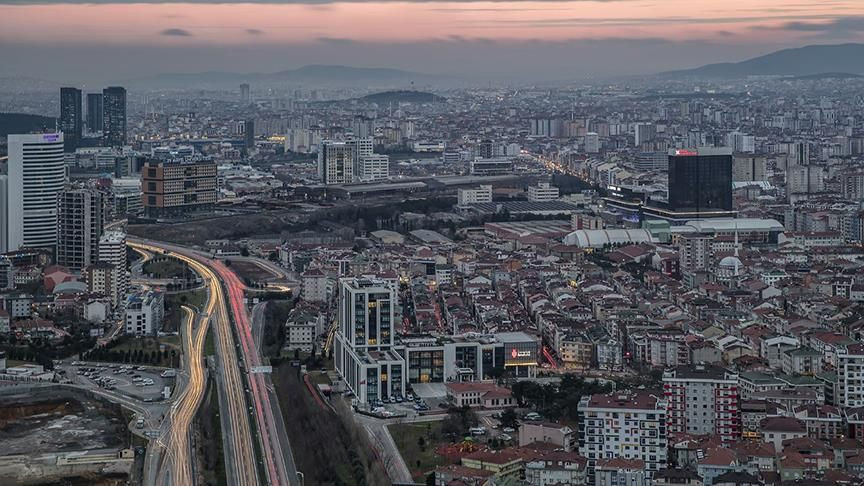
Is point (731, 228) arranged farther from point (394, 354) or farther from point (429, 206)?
point (394, 354)

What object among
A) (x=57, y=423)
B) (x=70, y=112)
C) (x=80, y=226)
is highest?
(x=70, y=112)

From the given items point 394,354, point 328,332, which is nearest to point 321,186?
point 328,332

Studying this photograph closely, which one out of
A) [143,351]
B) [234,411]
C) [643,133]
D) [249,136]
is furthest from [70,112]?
[234,411]

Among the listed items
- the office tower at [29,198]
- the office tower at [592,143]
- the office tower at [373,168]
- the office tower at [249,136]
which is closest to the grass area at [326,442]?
the office tower at [29,198]

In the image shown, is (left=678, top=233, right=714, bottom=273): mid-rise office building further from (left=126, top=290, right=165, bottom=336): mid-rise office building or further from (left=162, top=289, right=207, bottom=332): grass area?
(left=126, top=290, right=165, bottom=336): mid-rise office building

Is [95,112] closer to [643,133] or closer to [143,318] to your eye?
[643,133]

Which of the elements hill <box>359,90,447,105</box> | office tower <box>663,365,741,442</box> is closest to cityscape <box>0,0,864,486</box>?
office tower <box>663,365,741,442</box>
